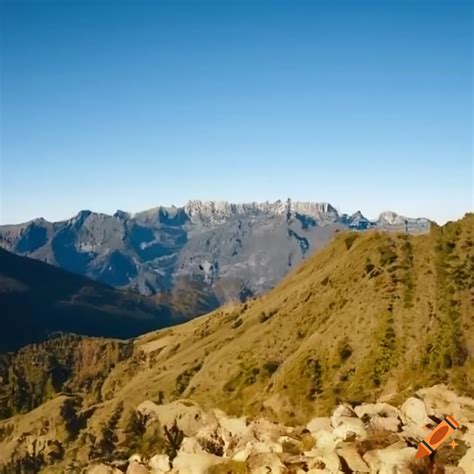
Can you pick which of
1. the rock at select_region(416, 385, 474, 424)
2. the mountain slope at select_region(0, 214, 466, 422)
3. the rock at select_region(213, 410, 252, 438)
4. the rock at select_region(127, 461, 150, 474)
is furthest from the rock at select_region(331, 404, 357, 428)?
the rock at select_region(127, 461, 150, 474)

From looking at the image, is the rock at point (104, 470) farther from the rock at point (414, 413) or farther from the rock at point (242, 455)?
the rock at point (414, 413)

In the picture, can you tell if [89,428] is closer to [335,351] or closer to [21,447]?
[21,447]

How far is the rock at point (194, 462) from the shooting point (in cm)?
5988

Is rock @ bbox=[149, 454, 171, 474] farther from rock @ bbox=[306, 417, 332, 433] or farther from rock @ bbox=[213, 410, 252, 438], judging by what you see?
rock @ bbox=[306, 417, 332, 433]

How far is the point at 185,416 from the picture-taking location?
90062 millimetres

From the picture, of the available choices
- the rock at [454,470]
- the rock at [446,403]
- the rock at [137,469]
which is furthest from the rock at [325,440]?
the rock at [137,469]

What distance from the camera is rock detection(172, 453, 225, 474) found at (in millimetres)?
59875

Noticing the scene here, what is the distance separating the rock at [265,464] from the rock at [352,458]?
5399 millimetres

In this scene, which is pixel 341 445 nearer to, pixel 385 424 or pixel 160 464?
pixel 385 424

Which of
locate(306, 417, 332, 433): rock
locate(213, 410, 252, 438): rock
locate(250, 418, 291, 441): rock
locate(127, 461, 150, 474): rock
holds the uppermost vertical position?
locate(306, 417, 332, 433): rock

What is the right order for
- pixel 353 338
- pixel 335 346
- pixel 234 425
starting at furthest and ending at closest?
pixel 335 346
pixel 353 338
pixel 234 425

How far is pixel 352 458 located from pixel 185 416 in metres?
45.4

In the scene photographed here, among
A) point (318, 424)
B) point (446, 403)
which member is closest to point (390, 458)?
point (446, 403)

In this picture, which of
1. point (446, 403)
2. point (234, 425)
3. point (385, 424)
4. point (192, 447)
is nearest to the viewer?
point (385, 424)
